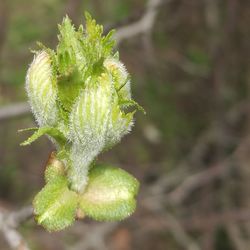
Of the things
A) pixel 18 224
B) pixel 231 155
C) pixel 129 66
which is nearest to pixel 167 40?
pixel 129 66

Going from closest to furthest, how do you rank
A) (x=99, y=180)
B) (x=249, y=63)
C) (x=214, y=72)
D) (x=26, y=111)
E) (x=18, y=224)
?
(x=99, y=180) → (x=18, y=224) → (x=26, y=111) → (x=214, y=72) → (x=249, y=63)

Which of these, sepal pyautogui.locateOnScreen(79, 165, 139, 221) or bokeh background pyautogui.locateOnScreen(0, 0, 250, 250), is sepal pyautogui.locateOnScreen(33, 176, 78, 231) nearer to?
sepal pyautogui.locateOnScreen(79, 165, 139, 221)

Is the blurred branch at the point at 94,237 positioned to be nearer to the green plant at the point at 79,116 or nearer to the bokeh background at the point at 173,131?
the bokeh background at the point at 173,131

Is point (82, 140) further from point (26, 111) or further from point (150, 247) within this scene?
point (150, 247)

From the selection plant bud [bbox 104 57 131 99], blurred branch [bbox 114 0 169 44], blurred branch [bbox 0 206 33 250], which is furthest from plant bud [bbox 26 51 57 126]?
blurred branch [bbox 114 0 169 44]

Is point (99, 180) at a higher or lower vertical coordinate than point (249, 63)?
higher

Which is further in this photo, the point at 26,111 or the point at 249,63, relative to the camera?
the point at 249,63
